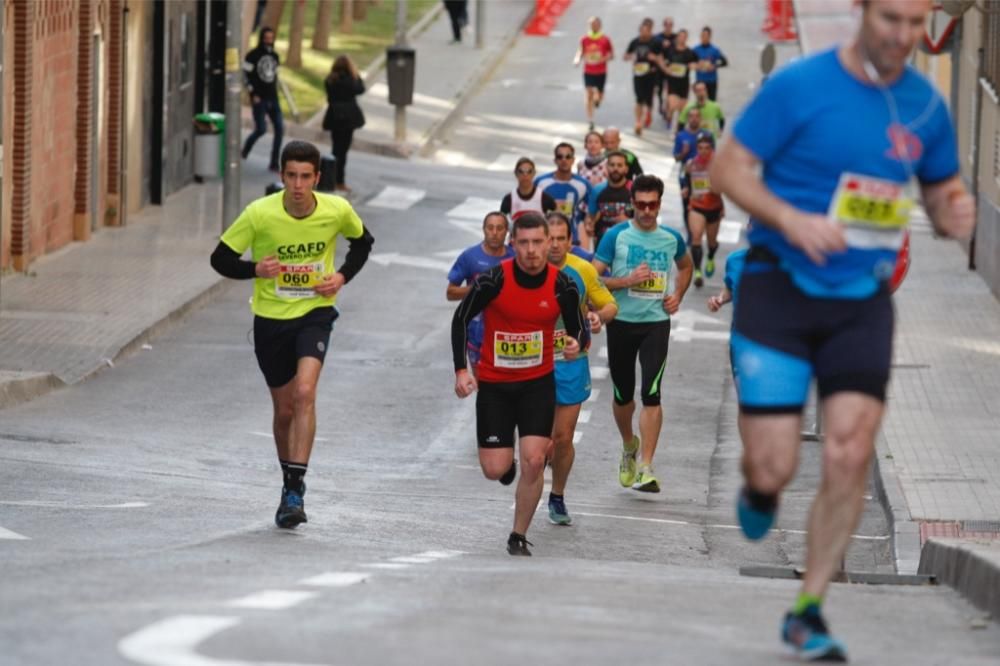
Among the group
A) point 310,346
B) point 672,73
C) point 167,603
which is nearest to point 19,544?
point 310,346

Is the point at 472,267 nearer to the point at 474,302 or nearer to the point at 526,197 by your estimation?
the point at 474,302

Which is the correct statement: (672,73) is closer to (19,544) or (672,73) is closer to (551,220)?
(551,220)

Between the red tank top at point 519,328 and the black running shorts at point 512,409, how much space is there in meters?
A: 0.05

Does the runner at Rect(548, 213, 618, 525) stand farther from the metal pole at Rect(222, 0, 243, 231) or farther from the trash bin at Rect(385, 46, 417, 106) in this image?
the trash bin at Rect(385, 46, 417, 106)

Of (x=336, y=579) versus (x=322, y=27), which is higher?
(x=336, y=579)

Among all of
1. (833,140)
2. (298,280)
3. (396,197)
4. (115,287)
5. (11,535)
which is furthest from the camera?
(396,197)

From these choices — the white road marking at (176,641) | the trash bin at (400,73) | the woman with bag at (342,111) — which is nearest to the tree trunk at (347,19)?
the trash bin at (400,73)

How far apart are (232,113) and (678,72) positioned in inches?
623

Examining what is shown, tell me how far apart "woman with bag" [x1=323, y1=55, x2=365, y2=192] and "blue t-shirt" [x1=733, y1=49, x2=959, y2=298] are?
84.1 feet

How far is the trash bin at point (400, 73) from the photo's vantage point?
37500 mm

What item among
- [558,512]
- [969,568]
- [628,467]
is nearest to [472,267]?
[628,467]

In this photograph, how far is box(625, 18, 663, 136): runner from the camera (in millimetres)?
41281

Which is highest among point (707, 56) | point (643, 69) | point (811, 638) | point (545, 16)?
point (811, 638)

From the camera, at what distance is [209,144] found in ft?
96.7
